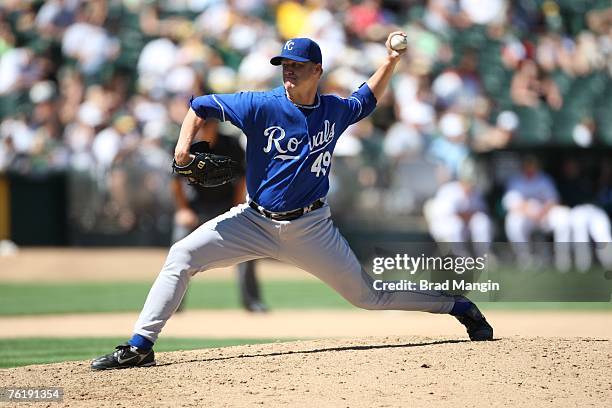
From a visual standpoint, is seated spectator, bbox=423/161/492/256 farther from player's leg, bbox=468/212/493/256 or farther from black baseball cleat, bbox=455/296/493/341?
black baseball cleat, bbox=455/296/493/341

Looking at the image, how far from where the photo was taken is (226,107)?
6.14 m

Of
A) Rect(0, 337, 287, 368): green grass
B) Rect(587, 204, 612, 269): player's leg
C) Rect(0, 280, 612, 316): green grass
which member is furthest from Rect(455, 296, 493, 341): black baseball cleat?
Rect(587, 204, 612, 269): player's leg

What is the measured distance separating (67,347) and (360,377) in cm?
335

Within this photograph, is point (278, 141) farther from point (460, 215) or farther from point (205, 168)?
point (460, 215)

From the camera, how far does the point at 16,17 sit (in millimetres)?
18484

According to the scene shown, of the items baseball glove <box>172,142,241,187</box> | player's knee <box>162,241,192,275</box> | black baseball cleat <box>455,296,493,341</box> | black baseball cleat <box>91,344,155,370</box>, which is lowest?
black baseball cleat <box>91,344,155,370</box>

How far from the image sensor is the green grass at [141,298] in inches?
452

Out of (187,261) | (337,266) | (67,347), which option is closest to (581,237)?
(67,347)

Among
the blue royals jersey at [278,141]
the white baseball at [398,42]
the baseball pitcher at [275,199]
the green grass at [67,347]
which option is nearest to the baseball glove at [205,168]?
the baseball pitcher at [275,199]

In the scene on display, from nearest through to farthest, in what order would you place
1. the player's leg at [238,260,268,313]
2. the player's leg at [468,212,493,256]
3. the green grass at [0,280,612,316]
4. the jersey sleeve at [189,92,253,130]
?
the jersey sleeve at [189,92,253,130] < the player's leg at [238,260,268,313] < the green grass at [0,280,612,316] < the player's leg at [468,212,493,256]

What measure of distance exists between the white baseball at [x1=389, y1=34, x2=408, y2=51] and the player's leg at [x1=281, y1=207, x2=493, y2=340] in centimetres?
112

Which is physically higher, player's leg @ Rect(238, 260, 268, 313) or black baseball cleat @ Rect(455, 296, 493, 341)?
player's leg @ Rect(238, 260, 268, 313)

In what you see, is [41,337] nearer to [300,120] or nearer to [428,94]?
[300,120]

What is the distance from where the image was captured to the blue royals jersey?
615cm
